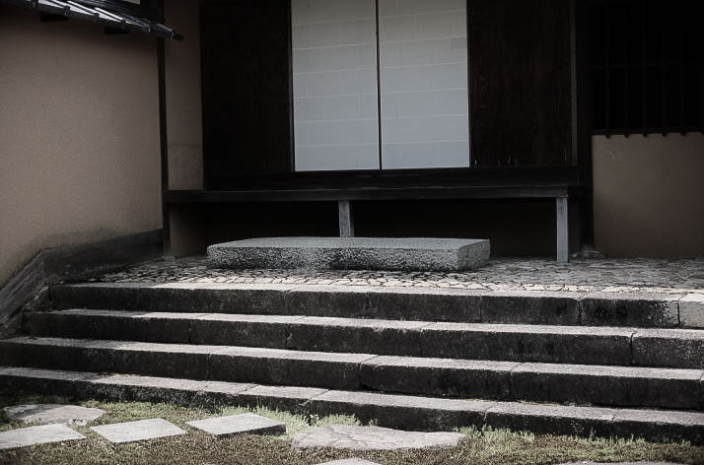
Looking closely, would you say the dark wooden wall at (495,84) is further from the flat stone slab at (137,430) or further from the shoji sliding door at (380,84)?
the flat stone slab at (137,430)

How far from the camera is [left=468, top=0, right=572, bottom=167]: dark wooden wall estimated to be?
10.4 meters

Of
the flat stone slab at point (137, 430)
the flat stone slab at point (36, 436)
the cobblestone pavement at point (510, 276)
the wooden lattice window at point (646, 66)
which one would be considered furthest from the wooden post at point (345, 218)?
the flat stone slab at point (36, 436)

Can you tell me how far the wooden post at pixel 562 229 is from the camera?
9.77m

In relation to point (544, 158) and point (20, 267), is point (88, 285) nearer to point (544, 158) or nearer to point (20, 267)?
point (20, 267)

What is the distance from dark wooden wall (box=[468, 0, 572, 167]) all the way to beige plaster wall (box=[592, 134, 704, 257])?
0.65m

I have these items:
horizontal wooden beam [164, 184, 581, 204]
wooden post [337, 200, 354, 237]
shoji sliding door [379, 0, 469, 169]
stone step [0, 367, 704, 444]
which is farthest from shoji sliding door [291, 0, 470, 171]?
stone step [0, 367, 704, 444]

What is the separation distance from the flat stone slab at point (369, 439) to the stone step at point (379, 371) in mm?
644

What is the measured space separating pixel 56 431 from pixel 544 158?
20.4ft

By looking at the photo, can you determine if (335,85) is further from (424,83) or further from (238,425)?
(238,425)

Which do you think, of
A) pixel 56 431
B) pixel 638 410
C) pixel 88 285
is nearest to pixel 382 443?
pixel 638 410

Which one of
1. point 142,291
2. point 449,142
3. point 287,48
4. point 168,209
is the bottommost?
point 142,291

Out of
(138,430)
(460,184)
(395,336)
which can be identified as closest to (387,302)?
(395,336)

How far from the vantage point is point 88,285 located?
9445 millimetres

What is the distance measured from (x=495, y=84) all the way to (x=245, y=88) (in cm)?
323
